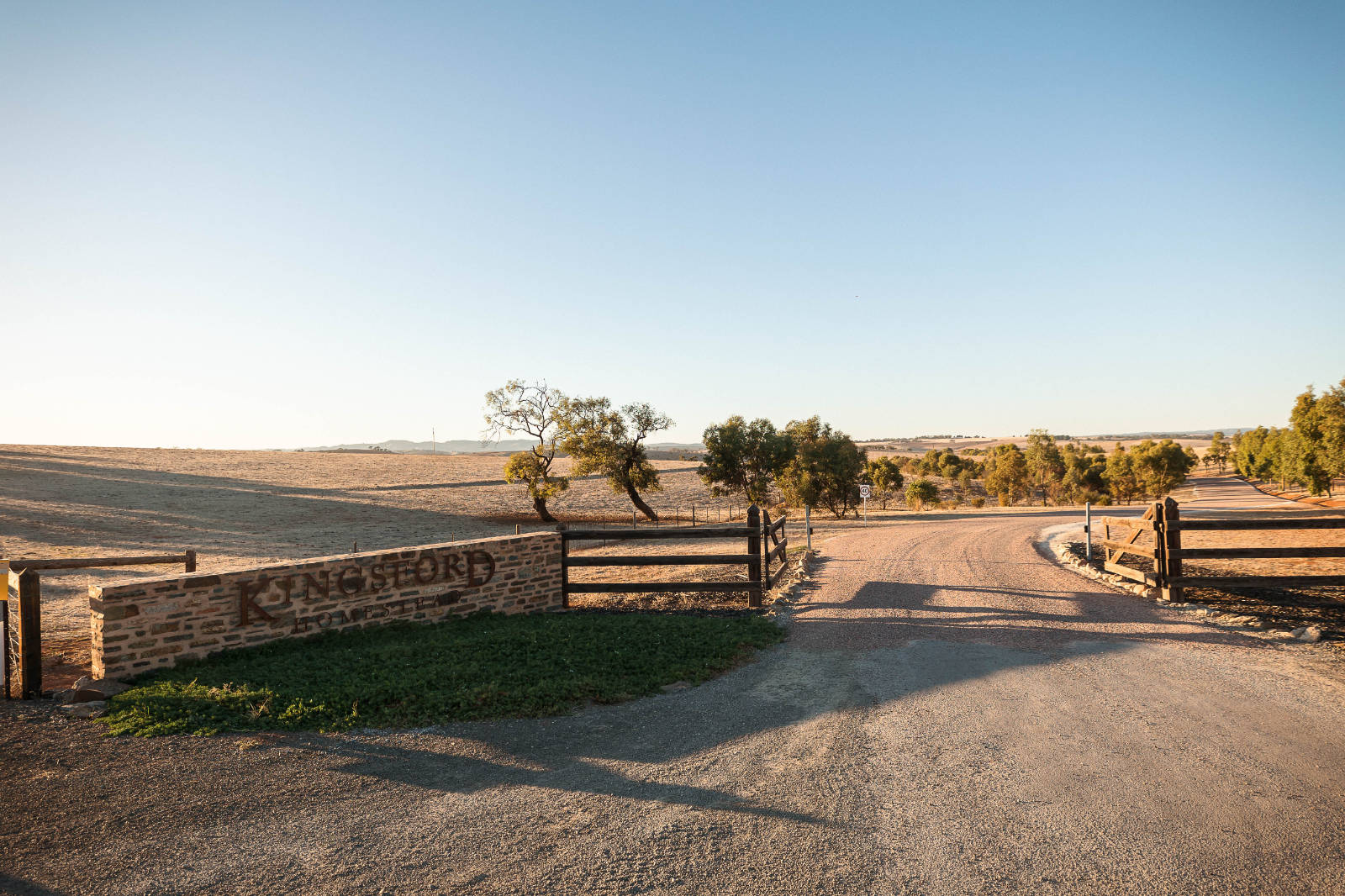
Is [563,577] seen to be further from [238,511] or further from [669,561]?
[238,511]

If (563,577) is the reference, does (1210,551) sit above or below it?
above

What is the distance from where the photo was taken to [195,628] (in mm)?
8398

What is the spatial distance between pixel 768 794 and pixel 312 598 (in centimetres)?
696

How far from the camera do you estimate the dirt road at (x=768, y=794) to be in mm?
4207

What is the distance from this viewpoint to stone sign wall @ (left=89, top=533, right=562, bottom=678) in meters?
7.89

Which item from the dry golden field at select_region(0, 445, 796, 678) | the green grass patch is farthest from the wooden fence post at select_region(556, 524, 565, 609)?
the dry golden field at select_region(0, 445, 796, 678)

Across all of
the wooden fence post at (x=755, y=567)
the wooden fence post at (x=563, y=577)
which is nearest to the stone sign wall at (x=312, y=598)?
the wooden fence post at (x=563, y=577)

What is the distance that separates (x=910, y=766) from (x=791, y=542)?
801 inches

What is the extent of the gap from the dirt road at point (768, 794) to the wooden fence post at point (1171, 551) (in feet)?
12.2

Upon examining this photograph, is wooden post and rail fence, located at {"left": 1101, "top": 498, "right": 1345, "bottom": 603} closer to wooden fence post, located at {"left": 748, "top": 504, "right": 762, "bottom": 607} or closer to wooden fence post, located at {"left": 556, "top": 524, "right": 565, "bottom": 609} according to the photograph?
wooden fence post, located at {"left": 748, "top": 504, "right": 762, "bottom": 607}

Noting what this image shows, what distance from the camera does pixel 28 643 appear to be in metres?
7.44

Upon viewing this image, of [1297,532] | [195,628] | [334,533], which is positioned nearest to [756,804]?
[195,628]

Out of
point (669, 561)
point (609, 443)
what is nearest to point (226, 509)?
point (609, 443)

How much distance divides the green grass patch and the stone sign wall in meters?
0.23
